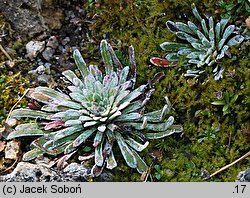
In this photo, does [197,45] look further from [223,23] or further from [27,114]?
[27,114]

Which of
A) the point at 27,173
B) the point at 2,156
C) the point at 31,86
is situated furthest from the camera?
the point at 31,86

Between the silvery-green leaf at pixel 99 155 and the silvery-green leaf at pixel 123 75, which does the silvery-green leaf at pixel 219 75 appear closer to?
the silvery-green leaf at pixel 123 75

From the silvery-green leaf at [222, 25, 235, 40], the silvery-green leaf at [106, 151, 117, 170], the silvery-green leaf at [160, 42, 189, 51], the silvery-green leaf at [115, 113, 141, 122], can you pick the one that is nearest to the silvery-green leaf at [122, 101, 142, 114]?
the silvery-green leaf at [115, 113, 141, 122]

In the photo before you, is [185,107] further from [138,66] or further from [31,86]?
[31,86]

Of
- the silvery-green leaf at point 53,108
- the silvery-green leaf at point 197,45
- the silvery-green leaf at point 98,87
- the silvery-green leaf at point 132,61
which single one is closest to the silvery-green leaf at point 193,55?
the silvery-green leaf at point 197,45

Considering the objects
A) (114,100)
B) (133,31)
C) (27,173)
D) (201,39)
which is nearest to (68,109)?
(114,100)

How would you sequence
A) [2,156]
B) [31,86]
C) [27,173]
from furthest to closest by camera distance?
[31,86]
[2,156]
[27,173]

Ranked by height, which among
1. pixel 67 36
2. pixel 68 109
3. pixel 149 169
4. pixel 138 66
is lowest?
pixel 149 169
